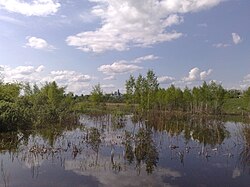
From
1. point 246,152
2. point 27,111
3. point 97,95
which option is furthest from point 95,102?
point 246,152

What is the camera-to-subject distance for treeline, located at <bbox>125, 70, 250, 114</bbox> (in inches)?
1783

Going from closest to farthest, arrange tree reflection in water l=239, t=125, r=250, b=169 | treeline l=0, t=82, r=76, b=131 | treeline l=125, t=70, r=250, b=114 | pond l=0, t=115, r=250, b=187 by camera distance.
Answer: pond l=0, t=115, r=250, b=187
tree reflection in water l=239, t=125, r=250, b=169
treeline l=0, t=82, r=76, b=131
treeline l=125, t=70, r=250, b=114

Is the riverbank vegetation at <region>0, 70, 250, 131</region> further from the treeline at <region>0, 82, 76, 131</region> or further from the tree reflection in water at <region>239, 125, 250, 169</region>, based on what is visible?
the tree reflection in water at <region>239, 125, 250, 169</region>

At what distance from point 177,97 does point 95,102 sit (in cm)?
1499

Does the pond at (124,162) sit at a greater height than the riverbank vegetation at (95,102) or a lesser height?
lesser

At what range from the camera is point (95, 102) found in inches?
2128

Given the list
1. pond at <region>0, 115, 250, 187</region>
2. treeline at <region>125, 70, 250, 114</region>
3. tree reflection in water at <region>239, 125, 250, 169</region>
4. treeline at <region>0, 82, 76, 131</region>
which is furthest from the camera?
treeline at <region>125, 70, 250, 114</region>

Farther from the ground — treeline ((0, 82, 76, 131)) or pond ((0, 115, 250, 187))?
treeline ((0, 82, 76, 131))

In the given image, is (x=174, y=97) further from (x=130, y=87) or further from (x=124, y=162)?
(x=124, y=162)

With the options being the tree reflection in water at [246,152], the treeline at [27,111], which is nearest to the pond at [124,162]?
the tree reflection in water at [246,152]

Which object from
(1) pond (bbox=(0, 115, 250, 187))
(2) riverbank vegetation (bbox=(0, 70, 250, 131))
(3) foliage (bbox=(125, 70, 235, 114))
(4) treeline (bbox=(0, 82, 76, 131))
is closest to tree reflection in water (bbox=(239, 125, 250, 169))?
(1) pond (bbox=(0, 115, 250, 187))

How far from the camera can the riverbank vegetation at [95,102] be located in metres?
25.0

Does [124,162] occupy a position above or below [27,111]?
below

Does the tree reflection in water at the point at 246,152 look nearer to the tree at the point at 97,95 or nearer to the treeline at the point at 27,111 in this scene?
the treeline at the point at 27,111
